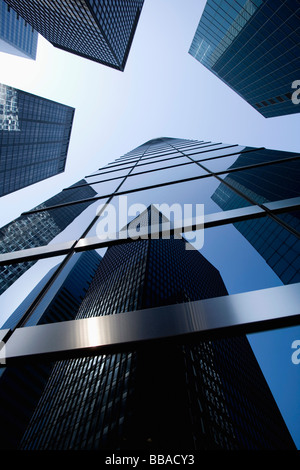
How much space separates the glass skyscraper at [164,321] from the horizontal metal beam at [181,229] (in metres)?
0.01

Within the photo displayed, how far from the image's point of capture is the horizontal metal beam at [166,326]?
4.89ft

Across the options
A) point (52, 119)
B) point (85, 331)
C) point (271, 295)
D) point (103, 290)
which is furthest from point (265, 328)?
point (52, 119)

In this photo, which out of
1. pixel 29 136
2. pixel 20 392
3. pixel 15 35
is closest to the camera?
pixel 20 392

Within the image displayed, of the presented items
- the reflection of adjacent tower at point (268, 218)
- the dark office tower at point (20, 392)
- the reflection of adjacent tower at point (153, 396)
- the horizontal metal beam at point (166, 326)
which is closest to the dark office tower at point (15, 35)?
the dark office tower at point (20, 392)

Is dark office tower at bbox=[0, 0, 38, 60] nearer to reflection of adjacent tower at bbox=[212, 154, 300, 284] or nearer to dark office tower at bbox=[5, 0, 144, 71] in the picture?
dark office tower at bbox=[5, 0, 144, 71]

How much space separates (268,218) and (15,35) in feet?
377

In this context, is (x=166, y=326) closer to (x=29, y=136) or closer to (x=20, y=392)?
(x=20, y=392)

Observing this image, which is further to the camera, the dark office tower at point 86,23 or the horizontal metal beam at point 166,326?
the dark office tower at point 86,23

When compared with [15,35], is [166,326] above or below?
below

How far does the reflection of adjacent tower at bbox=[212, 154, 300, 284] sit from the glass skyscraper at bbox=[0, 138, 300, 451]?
50 mm

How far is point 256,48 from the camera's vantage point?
40.6 m

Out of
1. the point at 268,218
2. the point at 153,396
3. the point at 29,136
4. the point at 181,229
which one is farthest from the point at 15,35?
the point at 268,218

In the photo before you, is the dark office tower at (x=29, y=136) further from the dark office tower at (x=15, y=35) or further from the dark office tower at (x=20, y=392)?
the dark office tower at (x=20, y=392)

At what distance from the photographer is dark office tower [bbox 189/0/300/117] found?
3306cm
